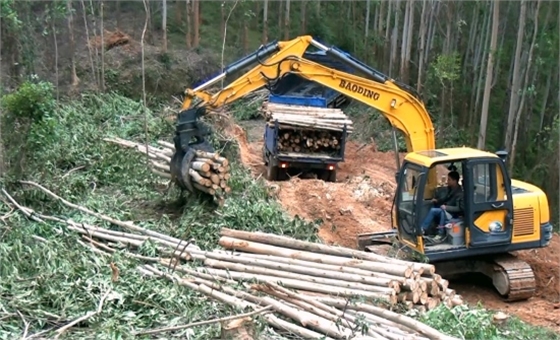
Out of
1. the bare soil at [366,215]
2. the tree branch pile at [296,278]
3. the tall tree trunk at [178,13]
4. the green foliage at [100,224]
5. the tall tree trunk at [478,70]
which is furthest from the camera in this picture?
the tall tree trunk at [178,13]

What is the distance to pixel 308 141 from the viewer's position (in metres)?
16.1

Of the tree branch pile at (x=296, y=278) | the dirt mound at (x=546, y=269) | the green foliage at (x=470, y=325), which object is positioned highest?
the tree branch pile at (x=296, y=278)

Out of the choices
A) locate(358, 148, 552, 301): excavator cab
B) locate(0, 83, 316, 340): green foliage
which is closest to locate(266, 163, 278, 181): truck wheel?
locate(0, 83, 316, 340): green foliage

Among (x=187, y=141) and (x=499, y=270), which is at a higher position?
(x=187, y=141)

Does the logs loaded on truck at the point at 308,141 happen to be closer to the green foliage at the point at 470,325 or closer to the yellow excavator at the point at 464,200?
the yellow excavator at the point at 464,200

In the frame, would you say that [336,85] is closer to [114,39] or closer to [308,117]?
[308,117]

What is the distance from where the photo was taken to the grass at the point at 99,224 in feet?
24.4

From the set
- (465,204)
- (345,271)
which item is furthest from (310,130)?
(345,271)

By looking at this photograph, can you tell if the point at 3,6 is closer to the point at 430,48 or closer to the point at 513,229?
the point at 513,229

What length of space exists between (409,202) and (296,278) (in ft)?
8.61

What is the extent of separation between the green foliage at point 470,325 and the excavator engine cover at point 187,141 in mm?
4502

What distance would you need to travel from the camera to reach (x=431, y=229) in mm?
10219

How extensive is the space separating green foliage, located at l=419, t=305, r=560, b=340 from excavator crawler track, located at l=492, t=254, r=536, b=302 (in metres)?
1.66

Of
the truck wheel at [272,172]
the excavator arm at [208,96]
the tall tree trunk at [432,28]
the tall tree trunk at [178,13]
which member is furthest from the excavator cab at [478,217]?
the tall tree trunk at [178,13]
